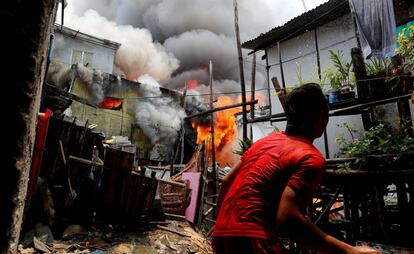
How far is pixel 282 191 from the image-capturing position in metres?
1.77

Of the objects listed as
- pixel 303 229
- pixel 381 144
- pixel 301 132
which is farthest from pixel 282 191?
pixel 381 144

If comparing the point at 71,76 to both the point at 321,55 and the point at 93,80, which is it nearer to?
the point at 93,80

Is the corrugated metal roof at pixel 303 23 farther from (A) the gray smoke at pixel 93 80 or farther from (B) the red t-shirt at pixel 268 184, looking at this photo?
(A) the gray smoke at pixel 93 80

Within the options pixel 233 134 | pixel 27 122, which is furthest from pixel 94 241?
pixel 233 134

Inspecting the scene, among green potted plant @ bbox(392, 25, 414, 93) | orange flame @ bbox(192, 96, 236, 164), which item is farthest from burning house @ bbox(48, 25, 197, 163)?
green potted plant @ bbox(392, 25, 414, 93)

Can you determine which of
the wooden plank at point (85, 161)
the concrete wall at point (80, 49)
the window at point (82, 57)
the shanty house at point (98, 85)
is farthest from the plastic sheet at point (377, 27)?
the concrete wall at point (80, 49)

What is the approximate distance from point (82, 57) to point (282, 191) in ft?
104

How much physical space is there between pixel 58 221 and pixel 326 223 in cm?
676

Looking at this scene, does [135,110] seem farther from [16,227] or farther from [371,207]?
[16,227]

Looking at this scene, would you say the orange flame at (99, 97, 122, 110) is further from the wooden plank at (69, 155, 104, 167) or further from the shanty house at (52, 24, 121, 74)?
the wooden plank at (69, 155, 104, 167)

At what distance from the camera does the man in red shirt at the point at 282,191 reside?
5.24ft

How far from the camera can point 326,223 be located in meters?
6.78

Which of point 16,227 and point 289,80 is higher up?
point 289,80

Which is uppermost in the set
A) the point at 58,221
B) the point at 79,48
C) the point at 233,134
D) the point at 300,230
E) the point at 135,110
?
the point at 79,48
